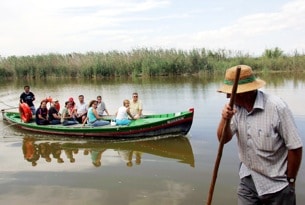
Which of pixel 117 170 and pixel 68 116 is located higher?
pixel 68 116

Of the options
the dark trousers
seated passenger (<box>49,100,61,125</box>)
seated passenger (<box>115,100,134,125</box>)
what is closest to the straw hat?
the dark trousers

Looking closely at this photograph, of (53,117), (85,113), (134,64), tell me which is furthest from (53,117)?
(134,64)

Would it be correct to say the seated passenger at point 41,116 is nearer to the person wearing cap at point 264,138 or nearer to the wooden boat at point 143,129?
the wooden boat at point 143,129

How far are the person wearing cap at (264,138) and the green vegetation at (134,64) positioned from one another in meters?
32.0

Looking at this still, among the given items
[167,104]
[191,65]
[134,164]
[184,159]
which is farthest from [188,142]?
[191,65]

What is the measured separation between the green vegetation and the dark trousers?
105 ft

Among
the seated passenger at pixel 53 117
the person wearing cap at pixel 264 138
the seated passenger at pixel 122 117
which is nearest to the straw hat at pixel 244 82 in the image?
the person wearing cap at pixel 264 138

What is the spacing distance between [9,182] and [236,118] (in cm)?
586

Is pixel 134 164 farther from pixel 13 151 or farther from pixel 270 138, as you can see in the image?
pixel 270 138

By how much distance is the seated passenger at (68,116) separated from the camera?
39.4 ft

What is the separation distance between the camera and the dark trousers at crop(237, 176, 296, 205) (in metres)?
2.73

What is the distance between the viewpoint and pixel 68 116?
489 inches

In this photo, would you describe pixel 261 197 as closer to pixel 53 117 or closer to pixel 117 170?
pixel 117 170

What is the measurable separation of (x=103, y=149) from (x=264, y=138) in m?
7.82
